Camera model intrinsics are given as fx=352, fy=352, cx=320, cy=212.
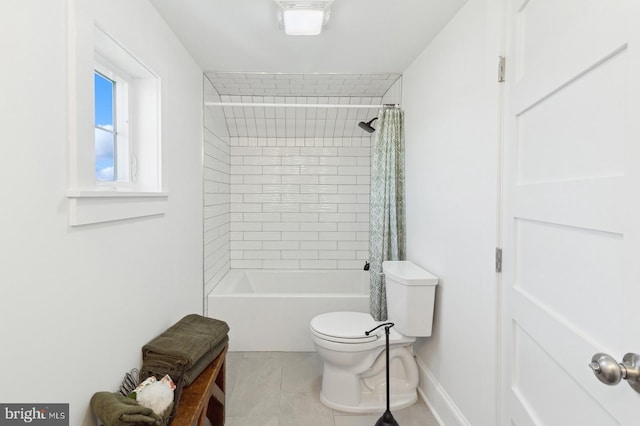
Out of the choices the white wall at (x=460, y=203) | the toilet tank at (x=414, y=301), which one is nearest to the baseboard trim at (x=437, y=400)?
the white wall at (x=460, y=203)

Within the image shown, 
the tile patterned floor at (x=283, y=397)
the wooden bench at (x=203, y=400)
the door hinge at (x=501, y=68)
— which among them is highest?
the door hinge at (x=501, y=68)

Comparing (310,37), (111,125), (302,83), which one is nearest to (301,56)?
(310,37)

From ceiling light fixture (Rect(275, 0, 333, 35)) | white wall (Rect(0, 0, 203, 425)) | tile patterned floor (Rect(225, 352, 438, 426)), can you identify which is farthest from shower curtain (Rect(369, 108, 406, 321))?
white wall (Rect(0, 0, 203, 425))

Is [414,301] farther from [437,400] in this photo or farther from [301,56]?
[301,56]

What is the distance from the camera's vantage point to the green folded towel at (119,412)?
1.20 m

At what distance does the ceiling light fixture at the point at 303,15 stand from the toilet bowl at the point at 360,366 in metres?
1.79

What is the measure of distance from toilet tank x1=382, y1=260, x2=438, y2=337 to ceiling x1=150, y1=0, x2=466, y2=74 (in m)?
1.49

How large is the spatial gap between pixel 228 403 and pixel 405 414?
112 cm

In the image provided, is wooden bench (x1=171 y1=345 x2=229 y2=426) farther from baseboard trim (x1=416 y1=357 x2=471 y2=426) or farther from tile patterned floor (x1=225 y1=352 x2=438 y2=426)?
baseboard trim (x1=416 y1=357 x2=471 y2=426)

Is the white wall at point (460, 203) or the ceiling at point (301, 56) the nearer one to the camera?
the white wall at point (460, 203)

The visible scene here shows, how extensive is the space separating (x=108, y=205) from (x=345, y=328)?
154 centimetres

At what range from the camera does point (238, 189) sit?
3.88 metres
